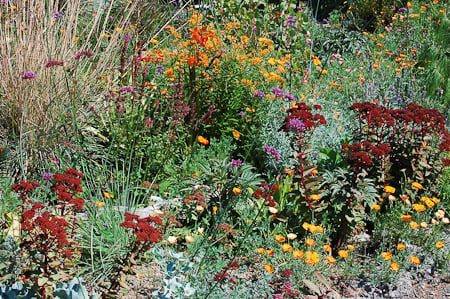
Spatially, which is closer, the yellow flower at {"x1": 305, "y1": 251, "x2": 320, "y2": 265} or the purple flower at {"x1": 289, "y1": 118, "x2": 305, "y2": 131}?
the yellow flower at {"x1": 305, "y1": 251, "x2": 320, "y2": 265}

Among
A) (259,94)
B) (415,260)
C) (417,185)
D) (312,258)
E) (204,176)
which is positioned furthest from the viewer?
(259,94)

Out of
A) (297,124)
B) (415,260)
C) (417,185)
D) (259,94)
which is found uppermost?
(297,124)

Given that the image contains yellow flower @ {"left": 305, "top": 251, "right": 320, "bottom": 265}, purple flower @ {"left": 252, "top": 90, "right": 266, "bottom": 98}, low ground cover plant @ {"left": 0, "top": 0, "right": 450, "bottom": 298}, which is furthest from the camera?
purple flower @ {"left": 252, "top": 90, "right": 266, "bottom": 98}

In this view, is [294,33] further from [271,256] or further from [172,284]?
[172,284]

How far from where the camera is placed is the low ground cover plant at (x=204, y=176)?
286 centimetres

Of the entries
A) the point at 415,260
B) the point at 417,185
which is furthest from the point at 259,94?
the point at 415,260

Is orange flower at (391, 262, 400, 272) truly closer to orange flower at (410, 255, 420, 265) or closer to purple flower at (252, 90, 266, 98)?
orange flower at (410, 255, 420, 265)

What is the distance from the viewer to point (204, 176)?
3.75 m

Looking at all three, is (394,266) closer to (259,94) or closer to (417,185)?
(417,185)

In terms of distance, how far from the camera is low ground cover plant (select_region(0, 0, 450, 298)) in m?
2.86

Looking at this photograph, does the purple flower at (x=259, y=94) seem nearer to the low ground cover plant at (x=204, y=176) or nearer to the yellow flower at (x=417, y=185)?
the low ground cover plant at (x=204, y=176)

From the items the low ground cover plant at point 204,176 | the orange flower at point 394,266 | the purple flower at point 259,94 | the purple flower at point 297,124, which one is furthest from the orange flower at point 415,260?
the purple flower at point 259,94

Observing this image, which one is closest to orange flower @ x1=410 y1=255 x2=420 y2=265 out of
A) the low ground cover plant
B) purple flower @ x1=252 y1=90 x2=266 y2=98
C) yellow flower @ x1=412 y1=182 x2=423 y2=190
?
the low ground cover plant

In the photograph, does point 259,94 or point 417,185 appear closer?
point 417,185
